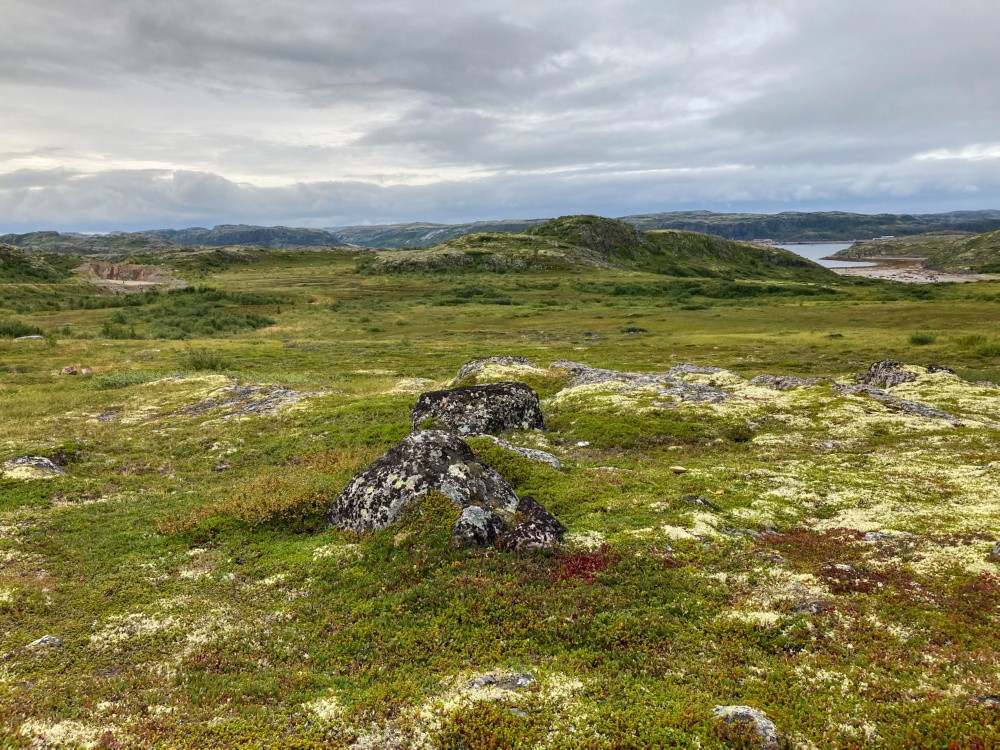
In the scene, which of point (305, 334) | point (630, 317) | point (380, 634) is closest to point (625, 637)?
point (380, 634)

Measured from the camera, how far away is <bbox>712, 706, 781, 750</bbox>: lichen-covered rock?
31.2 ft

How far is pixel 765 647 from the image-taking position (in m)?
12.6

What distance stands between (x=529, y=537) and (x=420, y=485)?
4505mm

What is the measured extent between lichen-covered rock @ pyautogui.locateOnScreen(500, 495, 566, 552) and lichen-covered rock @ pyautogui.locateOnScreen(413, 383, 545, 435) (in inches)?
571

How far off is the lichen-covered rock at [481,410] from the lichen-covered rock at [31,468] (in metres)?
19.1

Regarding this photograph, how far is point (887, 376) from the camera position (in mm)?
50031

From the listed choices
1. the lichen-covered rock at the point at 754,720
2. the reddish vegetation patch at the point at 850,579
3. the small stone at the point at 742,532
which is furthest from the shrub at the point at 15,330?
the reddish vegetation patch at the point at 850,579

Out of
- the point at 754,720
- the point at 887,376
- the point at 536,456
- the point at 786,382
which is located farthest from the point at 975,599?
the point at 887,376

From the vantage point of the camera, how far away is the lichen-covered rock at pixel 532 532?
56.5 feet

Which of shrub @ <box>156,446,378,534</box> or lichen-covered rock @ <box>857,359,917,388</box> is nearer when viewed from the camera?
shrub @ <box>156,446,378,534</box>

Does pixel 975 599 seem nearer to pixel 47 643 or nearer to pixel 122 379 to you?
pixel 47 643

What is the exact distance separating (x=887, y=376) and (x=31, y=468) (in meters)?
65.0

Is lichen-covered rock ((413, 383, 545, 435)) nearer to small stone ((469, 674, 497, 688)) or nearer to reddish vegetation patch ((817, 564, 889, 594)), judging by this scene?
reddish vegetation patch ((817, 564, 889, 594))

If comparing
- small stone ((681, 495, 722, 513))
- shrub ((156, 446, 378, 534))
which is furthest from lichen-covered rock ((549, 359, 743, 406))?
shrub ((156, 446, 378, 534))
